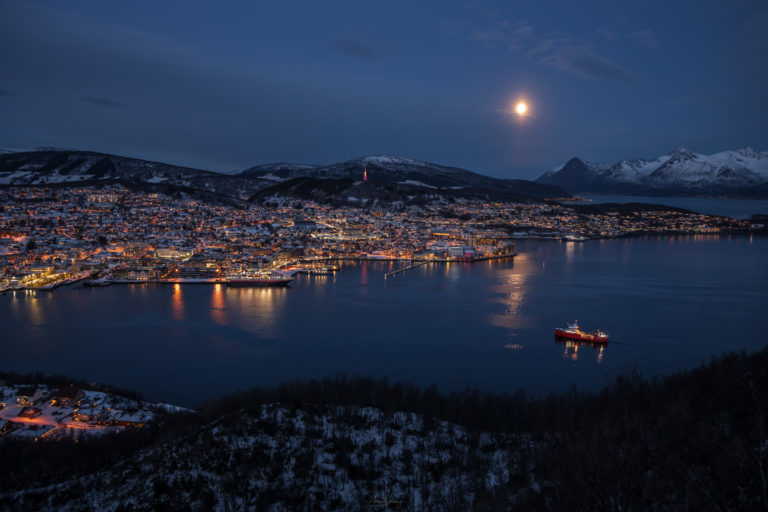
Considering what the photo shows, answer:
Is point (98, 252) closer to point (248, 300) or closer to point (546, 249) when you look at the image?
point (248, 300)

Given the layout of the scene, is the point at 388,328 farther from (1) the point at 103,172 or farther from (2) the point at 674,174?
(2) the point at 674,174

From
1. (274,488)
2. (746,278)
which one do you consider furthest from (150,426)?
(746,278)

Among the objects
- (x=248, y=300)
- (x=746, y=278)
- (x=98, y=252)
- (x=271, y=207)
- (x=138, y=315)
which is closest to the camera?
(x=138, y=315)

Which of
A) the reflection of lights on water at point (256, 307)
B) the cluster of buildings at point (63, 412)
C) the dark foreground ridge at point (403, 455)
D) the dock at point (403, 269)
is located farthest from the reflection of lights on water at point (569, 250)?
the cluster of buildings at point (63, 412)

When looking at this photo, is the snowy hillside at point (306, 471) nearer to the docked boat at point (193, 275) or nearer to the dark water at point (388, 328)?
the dark water at point (388, 328)

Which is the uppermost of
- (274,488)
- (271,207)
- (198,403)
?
(271,207)

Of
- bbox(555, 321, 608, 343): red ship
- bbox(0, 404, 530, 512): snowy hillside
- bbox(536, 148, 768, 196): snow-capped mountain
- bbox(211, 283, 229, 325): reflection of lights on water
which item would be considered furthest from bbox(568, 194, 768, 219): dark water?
bbox(0, 404, 530, 512): snowy hillside

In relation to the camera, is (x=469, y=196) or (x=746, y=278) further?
(x=469, y=196)
